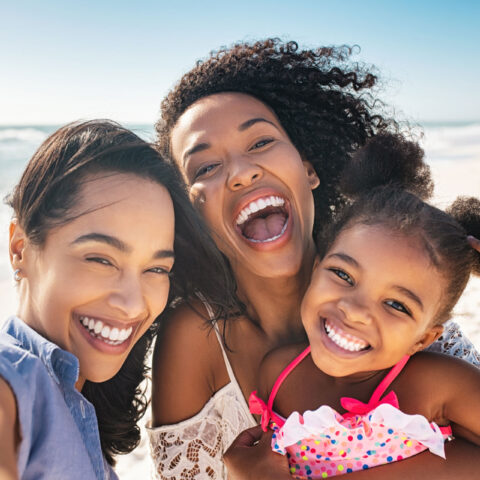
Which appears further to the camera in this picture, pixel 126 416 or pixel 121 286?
pixel 126 416

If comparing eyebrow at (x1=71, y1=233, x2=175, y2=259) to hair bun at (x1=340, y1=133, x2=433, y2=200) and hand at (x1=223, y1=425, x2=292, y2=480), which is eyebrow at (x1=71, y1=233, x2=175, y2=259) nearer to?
hand at (x1=223, y1=425, x2=292, y2=480)

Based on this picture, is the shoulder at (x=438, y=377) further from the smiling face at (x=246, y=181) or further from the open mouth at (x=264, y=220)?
the open mouth at (x=264, y=220)

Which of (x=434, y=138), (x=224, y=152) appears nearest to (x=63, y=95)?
(x=434, y=138)

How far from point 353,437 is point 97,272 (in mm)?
1181

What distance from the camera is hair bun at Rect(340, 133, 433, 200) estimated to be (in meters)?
2.46

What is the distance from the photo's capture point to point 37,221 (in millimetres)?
1893

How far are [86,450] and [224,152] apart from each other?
1.45 metres

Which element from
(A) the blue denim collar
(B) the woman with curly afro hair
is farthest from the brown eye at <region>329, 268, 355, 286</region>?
(A) the blue denim collar

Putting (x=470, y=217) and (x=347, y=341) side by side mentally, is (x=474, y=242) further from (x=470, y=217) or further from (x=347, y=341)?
(x=347, y=341)

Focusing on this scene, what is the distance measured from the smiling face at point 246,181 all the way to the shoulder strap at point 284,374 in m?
0.40

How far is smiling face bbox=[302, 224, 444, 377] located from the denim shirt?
3.15ft

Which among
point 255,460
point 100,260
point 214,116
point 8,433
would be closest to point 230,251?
point 214,116

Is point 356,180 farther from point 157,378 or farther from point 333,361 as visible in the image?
point 157,378

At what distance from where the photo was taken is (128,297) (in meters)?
1.86
